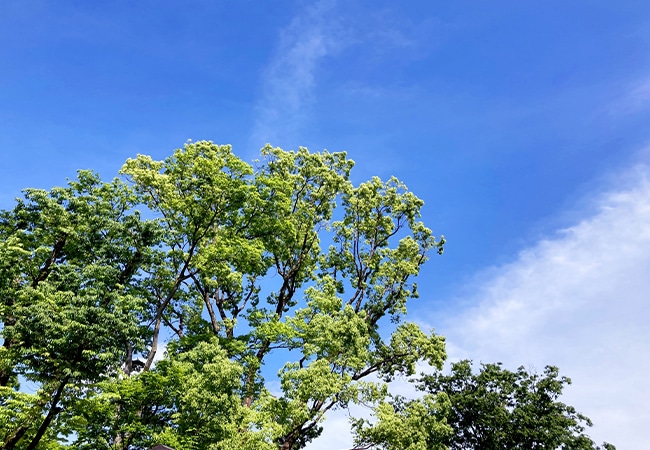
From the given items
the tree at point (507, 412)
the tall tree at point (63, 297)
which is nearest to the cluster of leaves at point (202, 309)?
the tall tree at point (63, 297)

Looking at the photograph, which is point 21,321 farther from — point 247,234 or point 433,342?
point 433,342

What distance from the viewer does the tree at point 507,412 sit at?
29.4 meters

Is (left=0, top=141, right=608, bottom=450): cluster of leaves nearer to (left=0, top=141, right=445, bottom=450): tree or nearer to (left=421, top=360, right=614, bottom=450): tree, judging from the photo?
(left=0, top=141, right=445, bottom=450): tree

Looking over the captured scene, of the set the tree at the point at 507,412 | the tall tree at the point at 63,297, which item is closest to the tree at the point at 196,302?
the tall tree at the point at 63,297

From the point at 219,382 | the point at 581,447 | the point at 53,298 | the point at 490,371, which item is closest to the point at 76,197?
the point at 53,298

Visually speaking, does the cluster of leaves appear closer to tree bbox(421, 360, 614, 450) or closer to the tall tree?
the tall tree

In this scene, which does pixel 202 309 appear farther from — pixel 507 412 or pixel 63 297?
pixel 507 412

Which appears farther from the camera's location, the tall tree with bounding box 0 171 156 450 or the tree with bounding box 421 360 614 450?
the tree with bounding box 421 360 614 450

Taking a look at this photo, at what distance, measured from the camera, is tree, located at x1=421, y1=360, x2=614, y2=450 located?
29375 millimetres

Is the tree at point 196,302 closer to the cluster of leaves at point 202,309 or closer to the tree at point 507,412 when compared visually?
the cluster of leaves at point 202,309

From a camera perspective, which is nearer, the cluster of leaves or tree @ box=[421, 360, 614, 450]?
the cluster of leaves

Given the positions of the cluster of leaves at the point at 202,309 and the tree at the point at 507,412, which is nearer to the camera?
the cluster of leaves at the point at 202,309

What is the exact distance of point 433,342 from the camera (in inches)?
808

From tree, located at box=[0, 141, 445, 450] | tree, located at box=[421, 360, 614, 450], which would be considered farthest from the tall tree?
tree, located at box=[421, 360, 614, 450]
